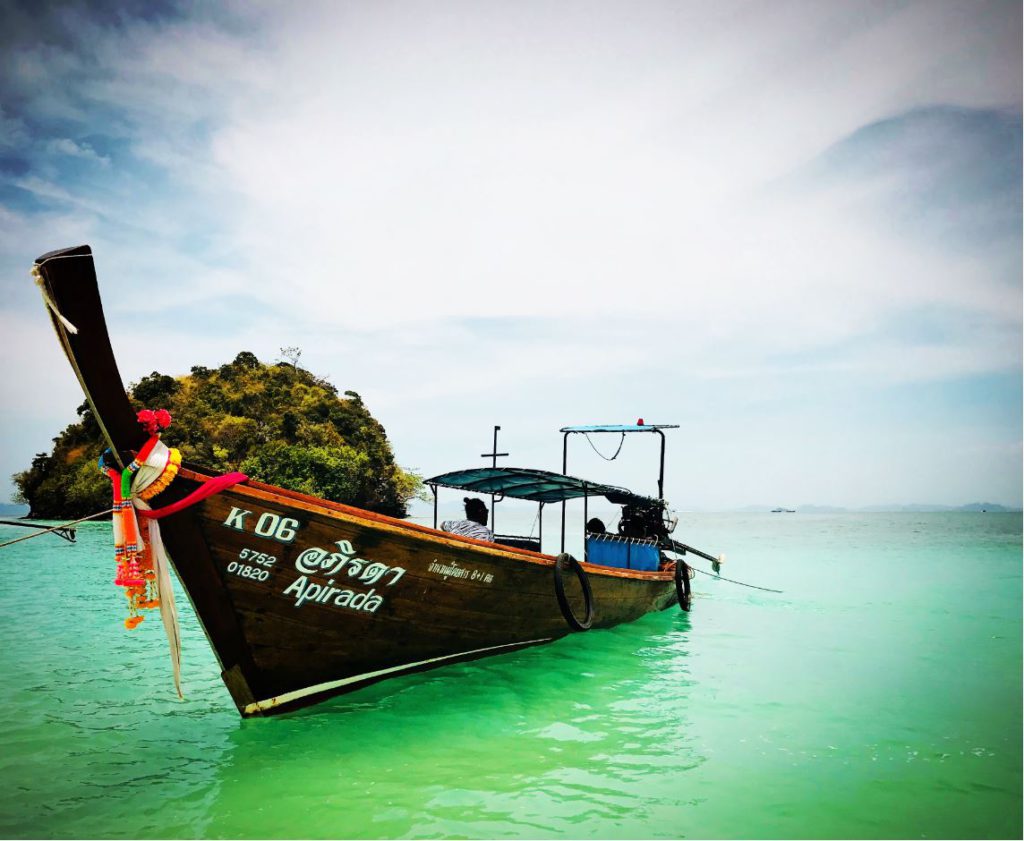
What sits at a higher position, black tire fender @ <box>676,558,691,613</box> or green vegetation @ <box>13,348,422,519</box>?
green vegetation @ <box>13,348,422,519</box>

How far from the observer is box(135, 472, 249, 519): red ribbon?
4.06m

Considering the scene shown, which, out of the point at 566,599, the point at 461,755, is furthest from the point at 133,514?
the point at 566,599

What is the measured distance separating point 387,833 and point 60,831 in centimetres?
197

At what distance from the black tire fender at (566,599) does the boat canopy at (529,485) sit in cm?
141

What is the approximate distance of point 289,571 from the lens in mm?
4656

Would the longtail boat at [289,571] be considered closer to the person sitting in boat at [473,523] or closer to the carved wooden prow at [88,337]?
the carved wooden prow at [88,337]

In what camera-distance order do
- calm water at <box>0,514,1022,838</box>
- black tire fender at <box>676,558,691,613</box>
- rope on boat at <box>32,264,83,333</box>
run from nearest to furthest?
rope on boat at <box>32,264,83,333</box>, calm water at <box>0,514,1022,838</box>, black tire fender at <box>676,558,691,613</box>

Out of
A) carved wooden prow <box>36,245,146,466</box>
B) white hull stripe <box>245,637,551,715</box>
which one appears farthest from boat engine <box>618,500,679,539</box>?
carved wooden prow <box>36,245,146,466</box>

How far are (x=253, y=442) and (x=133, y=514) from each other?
33.0 m

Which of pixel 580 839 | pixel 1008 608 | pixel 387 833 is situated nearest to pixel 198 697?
pixel 387 833

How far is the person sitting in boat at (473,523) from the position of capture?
7.50 meters

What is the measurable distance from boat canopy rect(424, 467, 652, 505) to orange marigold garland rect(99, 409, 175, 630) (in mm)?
4794

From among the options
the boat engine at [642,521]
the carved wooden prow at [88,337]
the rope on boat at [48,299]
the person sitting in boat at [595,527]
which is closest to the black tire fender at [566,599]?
the person sitting in boat at [595,527]

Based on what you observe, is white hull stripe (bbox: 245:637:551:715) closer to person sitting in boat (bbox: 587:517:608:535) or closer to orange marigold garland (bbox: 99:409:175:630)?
orange marigold garland (bbox: 99:409:175:630)
